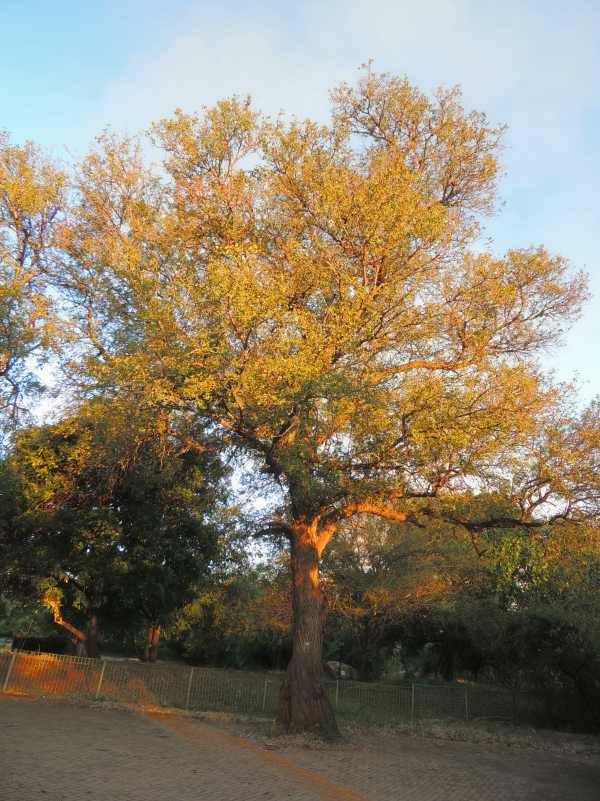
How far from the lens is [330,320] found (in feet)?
48.8

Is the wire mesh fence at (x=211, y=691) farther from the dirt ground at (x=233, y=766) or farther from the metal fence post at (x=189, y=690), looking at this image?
the dirt ground at (x=233, y=766)

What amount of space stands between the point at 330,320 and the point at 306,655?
28.1ft

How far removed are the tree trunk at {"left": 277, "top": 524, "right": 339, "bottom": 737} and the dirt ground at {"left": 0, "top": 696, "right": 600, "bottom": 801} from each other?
33.4 inches

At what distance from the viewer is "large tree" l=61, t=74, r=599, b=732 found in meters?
13.1

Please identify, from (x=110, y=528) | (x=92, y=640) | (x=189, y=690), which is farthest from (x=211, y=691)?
(x=92, y=640)

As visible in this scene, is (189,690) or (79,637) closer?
(189,690)

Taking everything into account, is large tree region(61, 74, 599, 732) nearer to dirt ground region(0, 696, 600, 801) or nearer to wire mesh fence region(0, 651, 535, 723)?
dirt ground region(0, 696, 600, 801)

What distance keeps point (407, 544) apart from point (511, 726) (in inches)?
375

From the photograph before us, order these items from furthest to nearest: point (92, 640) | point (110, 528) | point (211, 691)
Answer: point (92, 640), point (211, 691), point (110, 528)

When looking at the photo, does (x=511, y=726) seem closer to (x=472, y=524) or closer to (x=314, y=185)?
(x=472, y=524)

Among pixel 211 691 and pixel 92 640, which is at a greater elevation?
pixel 92 640

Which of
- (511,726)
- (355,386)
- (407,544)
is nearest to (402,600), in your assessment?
(407,544)

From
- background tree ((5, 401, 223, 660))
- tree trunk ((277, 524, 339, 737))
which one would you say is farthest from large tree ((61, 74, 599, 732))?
background tree ((5, 401, 223, 660))

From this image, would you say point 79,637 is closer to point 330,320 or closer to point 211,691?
point 211,691
